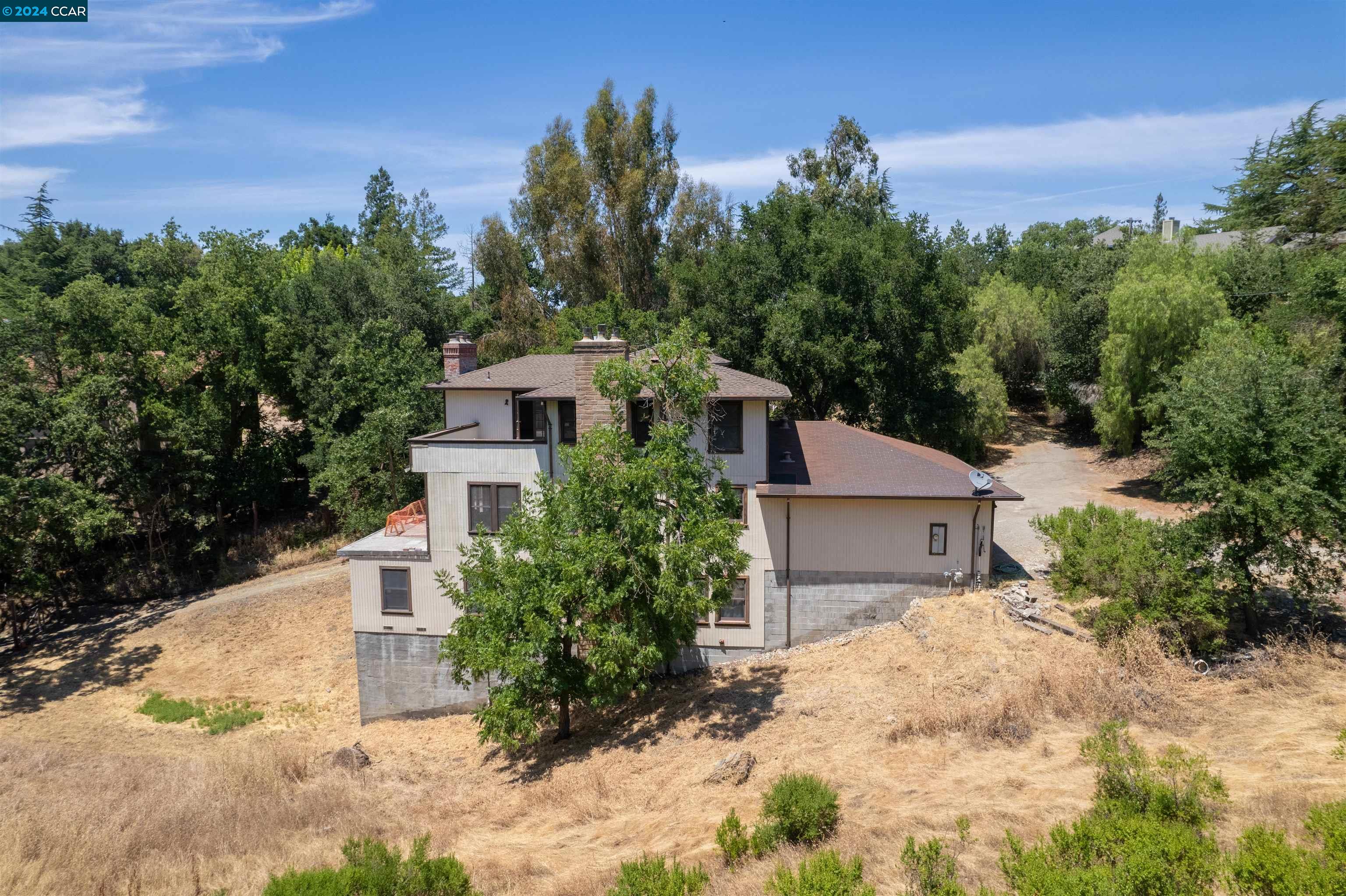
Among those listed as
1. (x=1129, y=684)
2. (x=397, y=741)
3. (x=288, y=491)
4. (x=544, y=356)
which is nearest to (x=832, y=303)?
(x=544, y=356)

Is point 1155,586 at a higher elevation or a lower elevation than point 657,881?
higher

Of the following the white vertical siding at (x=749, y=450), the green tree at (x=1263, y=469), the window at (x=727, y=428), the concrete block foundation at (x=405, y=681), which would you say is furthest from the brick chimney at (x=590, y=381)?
the green tree at (x=1263, y=469)

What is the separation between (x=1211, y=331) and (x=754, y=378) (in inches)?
769

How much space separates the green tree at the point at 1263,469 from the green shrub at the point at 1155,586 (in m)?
0.52

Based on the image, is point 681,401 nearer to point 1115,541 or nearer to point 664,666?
point 664,666

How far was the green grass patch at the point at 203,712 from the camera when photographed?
2112 centimetres

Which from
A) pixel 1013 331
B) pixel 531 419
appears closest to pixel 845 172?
pixel 1013 331

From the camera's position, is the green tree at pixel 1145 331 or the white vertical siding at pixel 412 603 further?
the green tree at pixel 1145 331

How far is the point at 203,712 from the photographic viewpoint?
861 inches

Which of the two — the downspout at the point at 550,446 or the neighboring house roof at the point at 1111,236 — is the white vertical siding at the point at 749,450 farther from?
the neighboring house roof at the point at 1111,236

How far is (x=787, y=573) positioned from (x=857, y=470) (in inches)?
125

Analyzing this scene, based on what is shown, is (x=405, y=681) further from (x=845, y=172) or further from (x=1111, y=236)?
(x=1111, y=236)

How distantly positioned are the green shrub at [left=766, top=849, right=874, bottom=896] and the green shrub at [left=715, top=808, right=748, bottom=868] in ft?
3.47

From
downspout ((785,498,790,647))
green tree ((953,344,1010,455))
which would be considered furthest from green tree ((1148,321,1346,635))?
green tree ((953,344,1010,455))
